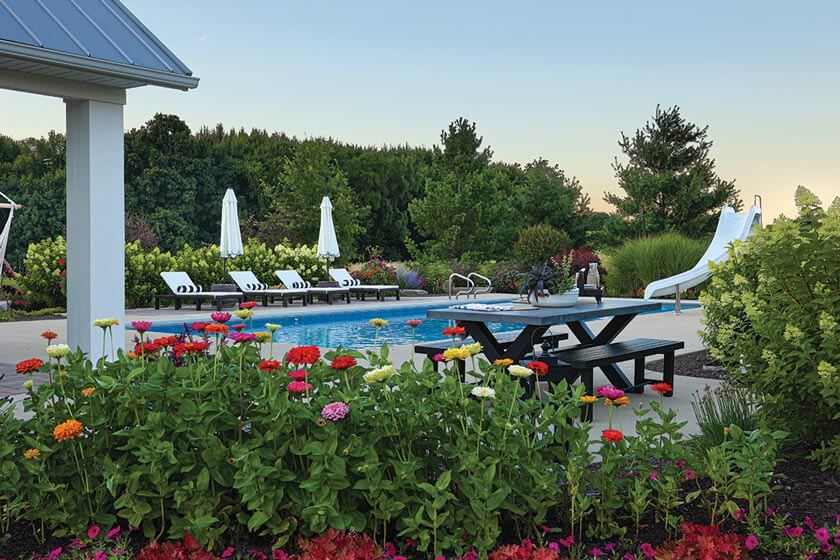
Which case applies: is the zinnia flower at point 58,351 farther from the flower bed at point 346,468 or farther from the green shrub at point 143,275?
the green shrub at point 143,275

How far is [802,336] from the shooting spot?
11.5ft

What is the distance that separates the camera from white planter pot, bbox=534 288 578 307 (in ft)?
21.4

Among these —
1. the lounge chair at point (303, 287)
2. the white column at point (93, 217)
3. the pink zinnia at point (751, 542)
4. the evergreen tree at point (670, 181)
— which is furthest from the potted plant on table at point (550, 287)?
the evergreen tree at point (670, 181)

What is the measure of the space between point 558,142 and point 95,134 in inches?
801

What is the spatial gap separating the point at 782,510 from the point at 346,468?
1.68 m

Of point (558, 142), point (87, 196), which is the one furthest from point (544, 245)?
point (87, 196)

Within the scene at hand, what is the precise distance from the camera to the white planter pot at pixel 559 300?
6.52 m

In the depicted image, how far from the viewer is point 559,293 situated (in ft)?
21.4

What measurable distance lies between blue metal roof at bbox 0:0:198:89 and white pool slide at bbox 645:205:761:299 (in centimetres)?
1053

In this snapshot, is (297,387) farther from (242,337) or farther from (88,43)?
(88,43)

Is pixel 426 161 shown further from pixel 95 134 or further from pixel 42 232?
pixel 95 134

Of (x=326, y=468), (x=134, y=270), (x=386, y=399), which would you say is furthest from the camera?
(x=134, y=270)

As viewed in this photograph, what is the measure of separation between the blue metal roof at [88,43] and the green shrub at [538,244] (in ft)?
60.9

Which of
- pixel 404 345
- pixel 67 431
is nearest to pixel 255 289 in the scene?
pixel 404 345
